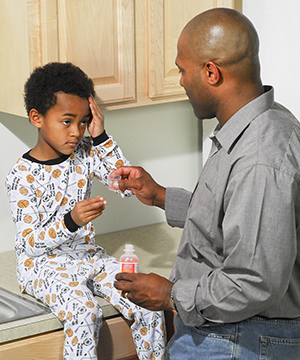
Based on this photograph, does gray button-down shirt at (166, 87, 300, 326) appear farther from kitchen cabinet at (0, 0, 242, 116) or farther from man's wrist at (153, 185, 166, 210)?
Answer: kitchen cabinet at (0, 0, 242, 116)

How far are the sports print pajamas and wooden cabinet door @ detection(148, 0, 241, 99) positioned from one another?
0.93ft

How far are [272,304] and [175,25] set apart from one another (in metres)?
1.15

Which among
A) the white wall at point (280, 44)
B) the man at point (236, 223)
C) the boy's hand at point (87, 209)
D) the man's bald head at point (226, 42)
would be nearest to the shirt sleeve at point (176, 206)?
the boy's hand at point (87, 209)

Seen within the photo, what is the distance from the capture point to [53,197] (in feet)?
5.66

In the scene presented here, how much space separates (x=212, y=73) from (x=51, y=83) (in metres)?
0.67

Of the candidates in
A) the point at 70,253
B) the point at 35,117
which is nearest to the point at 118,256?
the point at 70,253

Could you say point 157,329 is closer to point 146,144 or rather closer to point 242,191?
point 242,191

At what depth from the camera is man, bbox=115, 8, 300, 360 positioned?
1000mm

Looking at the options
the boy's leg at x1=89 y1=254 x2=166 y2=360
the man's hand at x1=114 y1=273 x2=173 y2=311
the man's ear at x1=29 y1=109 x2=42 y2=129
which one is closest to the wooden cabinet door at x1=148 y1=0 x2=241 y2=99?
the man's ear at x1=29 y1=109 x2=42 y2=129

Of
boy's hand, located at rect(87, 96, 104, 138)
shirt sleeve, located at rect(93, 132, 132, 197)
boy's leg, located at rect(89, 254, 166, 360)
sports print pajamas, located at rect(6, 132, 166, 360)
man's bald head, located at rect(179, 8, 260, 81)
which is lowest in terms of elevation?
boy's leg, located at rect(89, 254, 166, 360)

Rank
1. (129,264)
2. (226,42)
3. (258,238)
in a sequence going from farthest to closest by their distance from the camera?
(129,264), (226,42), (258,238)

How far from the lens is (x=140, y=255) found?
80.1 inches

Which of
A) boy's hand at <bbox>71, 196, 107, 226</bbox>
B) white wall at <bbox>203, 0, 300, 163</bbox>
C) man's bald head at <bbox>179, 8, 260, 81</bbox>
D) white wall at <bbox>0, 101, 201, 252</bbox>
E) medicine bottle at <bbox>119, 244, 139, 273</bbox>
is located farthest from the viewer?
white wall at <bbox>0, 101, 201, 252</bbox>

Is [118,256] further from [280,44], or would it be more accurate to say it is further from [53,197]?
[280,44]
